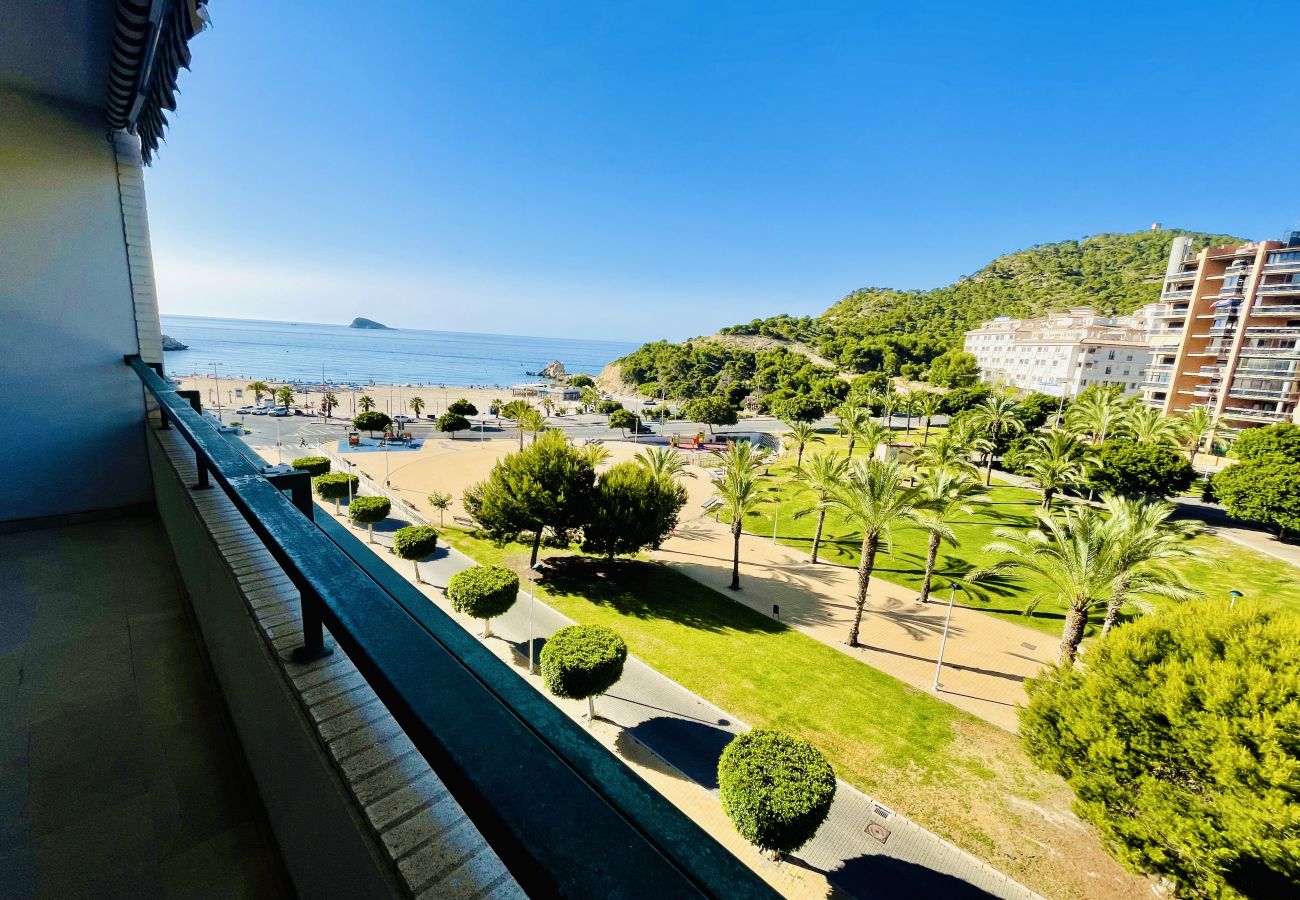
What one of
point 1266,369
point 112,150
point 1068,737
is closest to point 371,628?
point 112,150

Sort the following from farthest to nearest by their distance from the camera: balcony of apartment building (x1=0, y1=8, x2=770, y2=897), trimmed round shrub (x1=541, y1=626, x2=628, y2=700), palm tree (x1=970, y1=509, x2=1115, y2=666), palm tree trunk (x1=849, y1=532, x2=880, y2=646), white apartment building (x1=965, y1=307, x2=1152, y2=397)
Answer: white apartment building (x1=965, y1=307, x2=1152, y2=397) → palm tree trunk (x1=849, y1=532, x2=880, y2=646) → palm tree (x1=970, y1=509, x2=1115, y2=666) → trimmed round shrub (x1=541, y1=626, x2=628, y2=700) → balcony of apartment building (x1=0, y1=8, x2=770, y2=897)

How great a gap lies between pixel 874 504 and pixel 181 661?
17.2 meters

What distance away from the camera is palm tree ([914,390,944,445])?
4766 centimetres

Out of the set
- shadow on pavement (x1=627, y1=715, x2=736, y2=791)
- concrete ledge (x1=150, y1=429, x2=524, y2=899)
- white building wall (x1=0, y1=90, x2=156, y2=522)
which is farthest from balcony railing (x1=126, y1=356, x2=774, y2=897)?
shadow on pavement (x1=627, y1=715, x2=736, y2=791)

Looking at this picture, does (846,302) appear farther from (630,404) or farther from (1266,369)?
(1266,369)

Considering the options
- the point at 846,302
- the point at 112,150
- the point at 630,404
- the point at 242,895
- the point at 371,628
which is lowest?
the point at 630,404

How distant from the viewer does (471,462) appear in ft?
134

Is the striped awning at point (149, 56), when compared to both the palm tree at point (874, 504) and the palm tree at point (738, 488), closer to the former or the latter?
the palm tree at point (874, 504)

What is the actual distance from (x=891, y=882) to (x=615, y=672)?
21.1ft

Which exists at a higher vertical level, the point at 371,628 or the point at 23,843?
the point at 371,628

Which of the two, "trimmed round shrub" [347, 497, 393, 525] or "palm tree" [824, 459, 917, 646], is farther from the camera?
"trimmed round shrub" [347, 497, 393, 525]

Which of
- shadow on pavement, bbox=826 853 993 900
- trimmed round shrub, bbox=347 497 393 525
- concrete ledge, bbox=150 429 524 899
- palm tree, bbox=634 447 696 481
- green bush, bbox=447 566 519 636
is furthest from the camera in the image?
palm tree, bbox=634 447 696 481

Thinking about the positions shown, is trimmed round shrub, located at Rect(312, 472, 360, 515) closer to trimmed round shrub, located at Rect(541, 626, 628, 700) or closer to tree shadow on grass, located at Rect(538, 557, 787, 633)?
tree shadow on grass, located at Rect(538, 557, 787, 633)

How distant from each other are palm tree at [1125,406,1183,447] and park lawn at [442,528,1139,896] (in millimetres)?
29118
